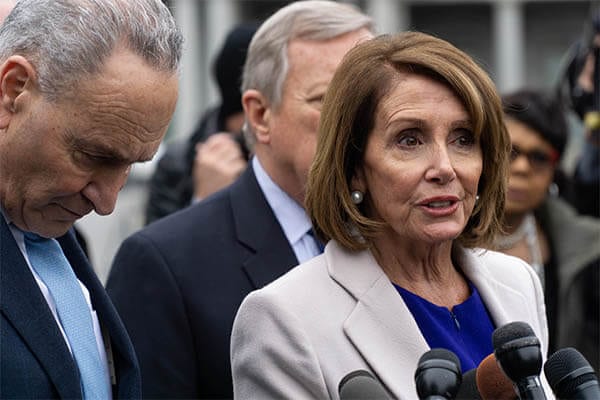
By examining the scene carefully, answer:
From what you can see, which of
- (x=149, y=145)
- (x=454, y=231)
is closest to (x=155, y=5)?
(x=149, y=145)

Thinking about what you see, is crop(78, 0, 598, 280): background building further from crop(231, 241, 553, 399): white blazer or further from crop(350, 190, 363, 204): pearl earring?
crop(231, 241, 553, 399): white blazer

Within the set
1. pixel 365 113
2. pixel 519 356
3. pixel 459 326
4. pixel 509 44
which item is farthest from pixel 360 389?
pixel 509 44

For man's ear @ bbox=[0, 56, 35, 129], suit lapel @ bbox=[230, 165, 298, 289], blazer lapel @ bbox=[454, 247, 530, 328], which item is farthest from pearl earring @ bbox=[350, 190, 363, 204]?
man's ear @ bbox=[0, 56, 35, 129]

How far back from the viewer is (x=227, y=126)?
5.96 meters

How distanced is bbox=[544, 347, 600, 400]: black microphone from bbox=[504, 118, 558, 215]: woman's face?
331cm

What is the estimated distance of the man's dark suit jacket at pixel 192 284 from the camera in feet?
12.4

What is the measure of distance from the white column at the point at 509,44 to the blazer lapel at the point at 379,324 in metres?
25.2

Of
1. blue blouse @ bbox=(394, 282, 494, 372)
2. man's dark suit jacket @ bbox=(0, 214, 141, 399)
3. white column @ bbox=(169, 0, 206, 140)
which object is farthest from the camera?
white column @ bbox=(169, 0, 206, 140)

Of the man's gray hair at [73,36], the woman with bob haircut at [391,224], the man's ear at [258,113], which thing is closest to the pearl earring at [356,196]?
the woman with bob haircut at [391,224]

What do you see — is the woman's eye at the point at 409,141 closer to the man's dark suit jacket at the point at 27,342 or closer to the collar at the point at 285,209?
the collar at the point at 285,209

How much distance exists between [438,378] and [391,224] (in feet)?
3.34

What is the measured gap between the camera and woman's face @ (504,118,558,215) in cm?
577

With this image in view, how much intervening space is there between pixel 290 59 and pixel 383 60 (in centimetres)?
90

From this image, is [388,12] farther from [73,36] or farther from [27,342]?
[27,342]
